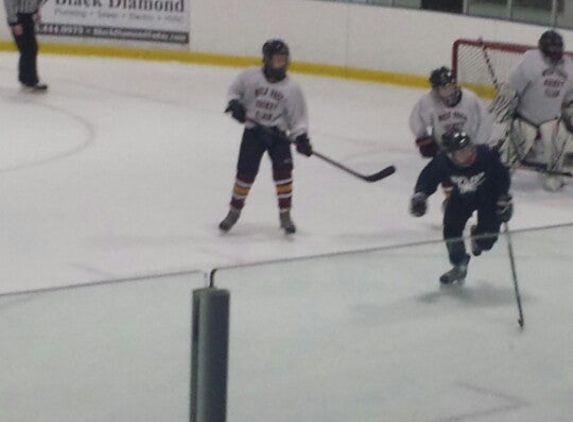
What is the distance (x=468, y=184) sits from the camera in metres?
6.17

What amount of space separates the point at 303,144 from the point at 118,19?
19.7ft

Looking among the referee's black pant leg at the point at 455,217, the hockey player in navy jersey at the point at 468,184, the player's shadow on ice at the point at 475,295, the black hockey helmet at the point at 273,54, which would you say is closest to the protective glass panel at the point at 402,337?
the player's shadow on ice at the point at 475,295

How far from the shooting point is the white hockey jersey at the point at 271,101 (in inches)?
286

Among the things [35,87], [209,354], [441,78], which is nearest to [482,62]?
[441,78]

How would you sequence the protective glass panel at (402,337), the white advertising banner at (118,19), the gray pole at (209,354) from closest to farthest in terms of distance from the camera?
the gray pole at (209,354) < the protective glass panel at (402,337) < the white advertising banner at (118,19)

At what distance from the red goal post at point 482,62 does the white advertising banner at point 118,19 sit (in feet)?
11.8

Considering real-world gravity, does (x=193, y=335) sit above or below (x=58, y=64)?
above

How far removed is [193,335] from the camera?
10.5 feet

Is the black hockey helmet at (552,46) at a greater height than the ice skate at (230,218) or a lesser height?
greater

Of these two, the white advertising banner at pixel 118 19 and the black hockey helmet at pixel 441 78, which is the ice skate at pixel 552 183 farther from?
the white advertising banner at pixel 118 19

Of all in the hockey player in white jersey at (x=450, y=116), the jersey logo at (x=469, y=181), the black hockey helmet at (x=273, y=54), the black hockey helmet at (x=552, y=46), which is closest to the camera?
Answer: the jersey logo at (x=469, y=181)

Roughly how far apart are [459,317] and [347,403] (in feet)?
1.15

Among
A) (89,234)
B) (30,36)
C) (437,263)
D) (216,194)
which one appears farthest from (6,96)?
(437,263)

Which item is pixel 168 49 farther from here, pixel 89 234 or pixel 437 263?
pixel 437 263
